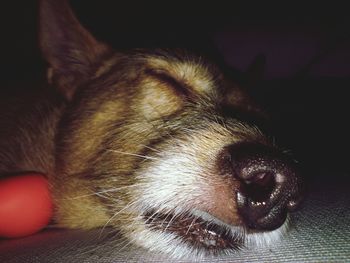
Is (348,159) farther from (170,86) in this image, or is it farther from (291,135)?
(170,86)

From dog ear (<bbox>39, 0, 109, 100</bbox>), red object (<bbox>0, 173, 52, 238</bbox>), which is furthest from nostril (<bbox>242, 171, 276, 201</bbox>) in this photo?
dog ear (<bbox>39, 0, 109, 100</bbox>)

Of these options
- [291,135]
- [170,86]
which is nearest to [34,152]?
[170,86]

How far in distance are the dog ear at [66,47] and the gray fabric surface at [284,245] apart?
108 cm

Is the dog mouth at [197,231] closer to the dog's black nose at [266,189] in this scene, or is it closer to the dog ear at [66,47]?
the dog's black nose at [266,189]

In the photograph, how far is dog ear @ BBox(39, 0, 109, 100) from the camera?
8.02 feet

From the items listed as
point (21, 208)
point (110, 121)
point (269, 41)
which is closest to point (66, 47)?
point (110, 121)

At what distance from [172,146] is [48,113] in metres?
1.24

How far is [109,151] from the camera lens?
6.90 ft

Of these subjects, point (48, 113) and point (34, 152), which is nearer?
point (34, 152)

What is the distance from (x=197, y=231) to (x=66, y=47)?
1.53 meters

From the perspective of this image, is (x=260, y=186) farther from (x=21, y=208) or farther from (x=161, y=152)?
(x=21, y=208)

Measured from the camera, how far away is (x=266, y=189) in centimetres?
146

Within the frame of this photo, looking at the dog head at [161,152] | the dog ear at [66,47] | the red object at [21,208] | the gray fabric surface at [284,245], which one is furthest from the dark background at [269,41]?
the gray fabric surface at [284,245]

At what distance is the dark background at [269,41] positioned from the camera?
357cm
